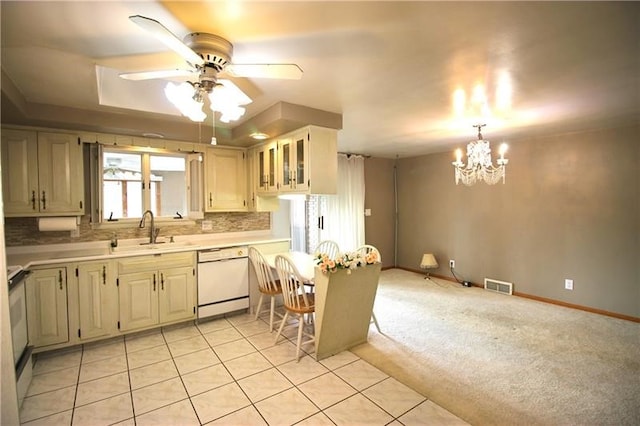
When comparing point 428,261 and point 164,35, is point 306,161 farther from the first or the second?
point 428,261

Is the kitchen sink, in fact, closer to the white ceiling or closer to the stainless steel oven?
the stainless steel oven

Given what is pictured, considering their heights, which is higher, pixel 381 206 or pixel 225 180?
pixel 225 180

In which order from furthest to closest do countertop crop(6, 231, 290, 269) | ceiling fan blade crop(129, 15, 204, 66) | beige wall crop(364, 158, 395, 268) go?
beige wall crop(364, 158, 395, 268) → countertop crop(6, 231, 290, 269) → ceiling fan blade crop(129, 15, 204, 66)

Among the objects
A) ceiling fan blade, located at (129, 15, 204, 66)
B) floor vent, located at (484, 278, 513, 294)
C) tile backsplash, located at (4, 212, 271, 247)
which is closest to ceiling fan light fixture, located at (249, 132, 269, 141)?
tile backsplash, located at (4, 212, 271, 247)

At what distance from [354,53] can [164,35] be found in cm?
107

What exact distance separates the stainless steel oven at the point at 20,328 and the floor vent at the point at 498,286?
17.8 ft

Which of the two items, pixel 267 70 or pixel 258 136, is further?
pixel 258 136

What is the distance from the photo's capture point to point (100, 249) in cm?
325

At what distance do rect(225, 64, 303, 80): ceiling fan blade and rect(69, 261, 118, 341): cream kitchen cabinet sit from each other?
Result: 2.38 meters

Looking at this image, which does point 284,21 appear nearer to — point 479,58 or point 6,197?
point 479,58

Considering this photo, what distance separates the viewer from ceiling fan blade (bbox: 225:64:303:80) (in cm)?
157

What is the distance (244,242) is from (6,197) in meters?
2.22

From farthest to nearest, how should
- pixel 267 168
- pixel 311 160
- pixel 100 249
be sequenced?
pixel 267 168, pixel 100 249, pixel 311 160

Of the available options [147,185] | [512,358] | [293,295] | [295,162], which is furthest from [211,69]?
[512,358]
